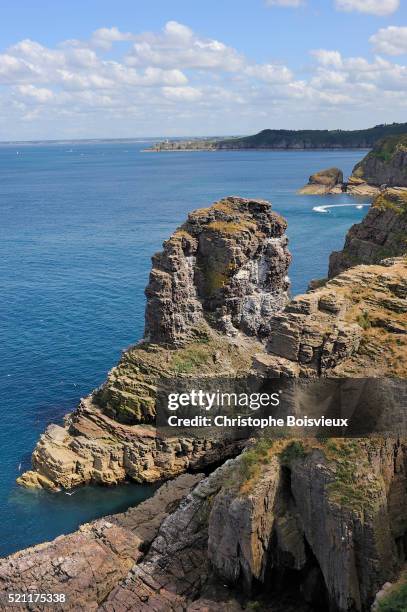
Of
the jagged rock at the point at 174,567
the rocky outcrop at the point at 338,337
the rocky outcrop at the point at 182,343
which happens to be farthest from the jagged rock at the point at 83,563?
the rocky outcrop at the point at 338,337

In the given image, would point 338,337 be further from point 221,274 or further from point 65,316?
point 65,316

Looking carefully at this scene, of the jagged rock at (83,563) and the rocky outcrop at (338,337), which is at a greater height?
the rocky outcrop at (338,337)

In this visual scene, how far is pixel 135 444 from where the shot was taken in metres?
67.1

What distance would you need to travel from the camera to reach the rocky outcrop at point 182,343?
2606 inches

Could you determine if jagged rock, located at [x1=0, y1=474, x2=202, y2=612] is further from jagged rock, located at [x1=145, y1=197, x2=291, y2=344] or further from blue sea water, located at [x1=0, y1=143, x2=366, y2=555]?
jagged rock, located at [x1=145, y1=197, x2=291, y2=344]

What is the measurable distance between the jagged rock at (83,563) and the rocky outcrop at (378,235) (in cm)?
4636

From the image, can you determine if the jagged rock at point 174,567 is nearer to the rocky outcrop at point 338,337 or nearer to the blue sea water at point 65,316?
the rocky outcrop at point 338,337

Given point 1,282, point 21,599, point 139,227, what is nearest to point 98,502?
point 21,599

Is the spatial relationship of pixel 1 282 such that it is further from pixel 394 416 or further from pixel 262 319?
pixel 394 416

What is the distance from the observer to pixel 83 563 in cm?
4609

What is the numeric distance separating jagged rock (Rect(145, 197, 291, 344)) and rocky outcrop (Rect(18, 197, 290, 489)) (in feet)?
0.42

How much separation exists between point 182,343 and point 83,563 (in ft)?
105

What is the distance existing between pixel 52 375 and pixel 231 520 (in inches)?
2128

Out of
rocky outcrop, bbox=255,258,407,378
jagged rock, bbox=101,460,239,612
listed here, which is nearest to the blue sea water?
jagged rock, bbox=101,460,239,612
